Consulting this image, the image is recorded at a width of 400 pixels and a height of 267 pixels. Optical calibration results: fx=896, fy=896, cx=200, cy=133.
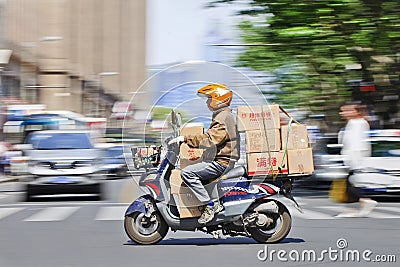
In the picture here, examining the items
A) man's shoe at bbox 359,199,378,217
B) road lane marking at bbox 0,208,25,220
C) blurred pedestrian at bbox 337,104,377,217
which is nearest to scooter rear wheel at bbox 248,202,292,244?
blurred pedestrian at bbox 337,104,377,217

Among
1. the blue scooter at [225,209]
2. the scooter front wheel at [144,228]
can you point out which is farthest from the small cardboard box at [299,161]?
the scooter front wheel at [144,228]

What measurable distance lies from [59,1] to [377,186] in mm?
48325

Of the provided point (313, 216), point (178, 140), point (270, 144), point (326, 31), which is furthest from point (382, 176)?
point (178, 140)

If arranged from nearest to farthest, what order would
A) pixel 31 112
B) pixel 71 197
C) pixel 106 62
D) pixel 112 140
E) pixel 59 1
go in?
pixel 71 197, pixel 112 140, pixel 31 112, pixel 59 1, pixel 106 62

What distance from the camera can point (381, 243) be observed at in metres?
10.7

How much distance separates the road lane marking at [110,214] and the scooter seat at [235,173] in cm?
479

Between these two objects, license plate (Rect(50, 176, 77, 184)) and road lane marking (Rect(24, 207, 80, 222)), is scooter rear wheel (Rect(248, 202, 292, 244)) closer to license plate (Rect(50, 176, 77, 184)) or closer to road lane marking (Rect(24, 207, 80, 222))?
road lane marking (Rect(24, 207, 80, 222))

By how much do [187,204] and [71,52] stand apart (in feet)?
211

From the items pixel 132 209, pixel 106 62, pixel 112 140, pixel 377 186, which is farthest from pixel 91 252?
pixel 106 62

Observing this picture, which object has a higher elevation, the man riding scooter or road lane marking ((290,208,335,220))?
the man riding scooter

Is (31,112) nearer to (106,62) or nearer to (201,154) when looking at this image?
(201,154)

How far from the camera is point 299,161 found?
A: 10.2m

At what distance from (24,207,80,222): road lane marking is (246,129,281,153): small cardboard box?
17.7 feet

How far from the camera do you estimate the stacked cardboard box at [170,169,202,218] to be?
9.95 metres
